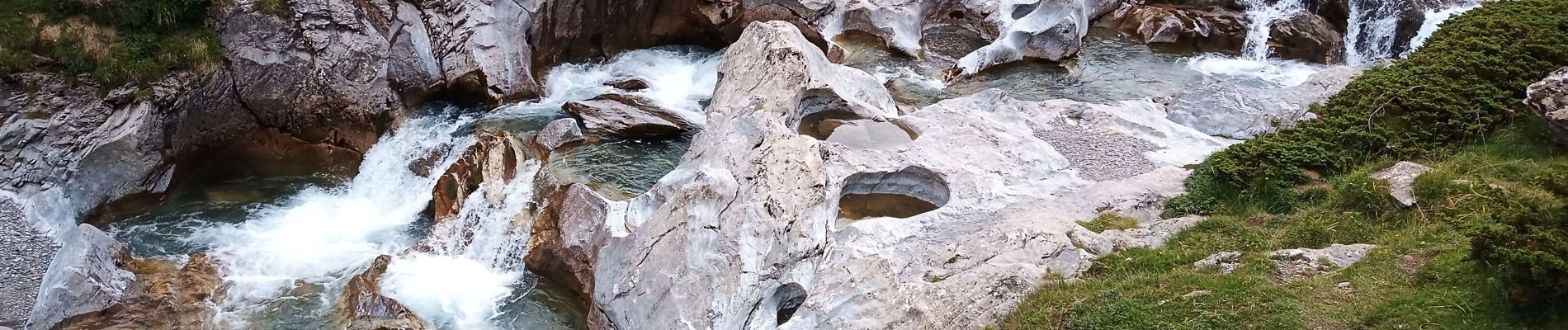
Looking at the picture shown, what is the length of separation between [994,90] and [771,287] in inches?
337

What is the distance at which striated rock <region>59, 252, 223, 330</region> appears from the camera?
544 inches

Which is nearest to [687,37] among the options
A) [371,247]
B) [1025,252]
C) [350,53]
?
[350,53]

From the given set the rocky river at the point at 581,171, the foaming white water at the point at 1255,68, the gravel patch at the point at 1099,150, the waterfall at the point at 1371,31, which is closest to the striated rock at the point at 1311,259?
the rocky river at the point at 581,171

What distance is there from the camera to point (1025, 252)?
11805 mm

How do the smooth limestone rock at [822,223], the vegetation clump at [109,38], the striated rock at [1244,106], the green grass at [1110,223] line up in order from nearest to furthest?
the smooth limestone rock at [822,223] → the green grass at [1110,223] → the vegetation clump at [109,38] → the striated rock at [1244,106]

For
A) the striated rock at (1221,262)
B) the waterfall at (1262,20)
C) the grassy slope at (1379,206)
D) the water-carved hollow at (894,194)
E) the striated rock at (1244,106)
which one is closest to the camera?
the grassy slope at (1379,206)

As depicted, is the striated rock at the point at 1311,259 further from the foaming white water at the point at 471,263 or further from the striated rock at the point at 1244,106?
the foaming white water at the point at 471,263

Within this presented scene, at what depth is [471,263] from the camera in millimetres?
15773

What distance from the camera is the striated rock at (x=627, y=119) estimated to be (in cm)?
1855

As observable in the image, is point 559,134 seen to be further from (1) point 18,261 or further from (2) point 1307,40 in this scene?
(2) point 1307,40

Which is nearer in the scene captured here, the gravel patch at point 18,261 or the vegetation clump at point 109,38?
the gravel patch at point 18,261

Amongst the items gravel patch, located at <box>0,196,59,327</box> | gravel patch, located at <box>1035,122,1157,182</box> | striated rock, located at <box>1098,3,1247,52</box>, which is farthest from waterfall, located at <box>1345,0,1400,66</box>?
gravel patch, located at <box>0,196,59,327</box>

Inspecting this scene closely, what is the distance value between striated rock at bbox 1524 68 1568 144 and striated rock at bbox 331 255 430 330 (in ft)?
51.8

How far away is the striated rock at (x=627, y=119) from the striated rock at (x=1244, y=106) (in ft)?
32.1
